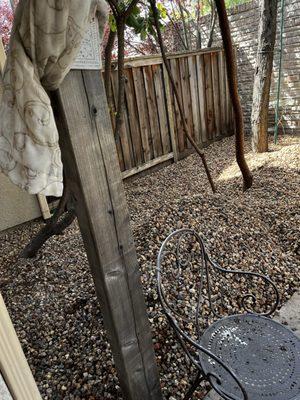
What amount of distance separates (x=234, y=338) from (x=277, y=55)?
5647 millimetres

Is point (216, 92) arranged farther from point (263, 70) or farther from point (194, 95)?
point (263, 70)

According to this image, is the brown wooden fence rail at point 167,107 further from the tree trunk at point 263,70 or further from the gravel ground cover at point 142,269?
the tree trunk at point 263,70

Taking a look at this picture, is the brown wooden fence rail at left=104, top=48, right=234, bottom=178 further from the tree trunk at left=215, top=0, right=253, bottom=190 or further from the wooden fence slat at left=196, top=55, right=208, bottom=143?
the tree trunk at left=215, top=0, right=253, bottom=190

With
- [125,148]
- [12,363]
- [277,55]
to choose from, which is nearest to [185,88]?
[125,148]

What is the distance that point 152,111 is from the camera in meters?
4.72

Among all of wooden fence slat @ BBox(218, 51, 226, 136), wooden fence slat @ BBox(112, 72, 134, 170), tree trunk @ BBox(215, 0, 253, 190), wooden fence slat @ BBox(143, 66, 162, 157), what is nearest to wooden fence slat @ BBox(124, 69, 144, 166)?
wooden fence slat @ BBox(112, 72, 134, 170)

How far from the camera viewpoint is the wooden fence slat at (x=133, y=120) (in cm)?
429

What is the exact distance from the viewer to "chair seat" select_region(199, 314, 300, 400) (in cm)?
114

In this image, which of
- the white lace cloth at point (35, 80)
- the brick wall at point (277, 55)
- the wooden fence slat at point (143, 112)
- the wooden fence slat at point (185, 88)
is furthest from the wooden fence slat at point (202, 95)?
the white lace cloth at point (35, 80)

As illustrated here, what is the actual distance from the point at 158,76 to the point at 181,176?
64.1 inches

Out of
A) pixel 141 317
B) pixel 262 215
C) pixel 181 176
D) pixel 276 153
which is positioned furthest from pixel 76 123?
pixel 276 153

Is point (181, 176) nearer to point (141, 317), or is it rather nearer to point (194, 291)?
point (194, 291)

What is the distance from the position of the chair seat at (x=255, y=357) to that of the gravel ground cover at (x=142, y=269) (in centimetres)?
28

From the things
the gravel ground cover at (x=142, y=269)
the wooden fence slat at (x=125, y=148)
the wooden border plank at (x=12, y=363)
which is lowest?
the gravel ground cover at (x=142, y=269)
